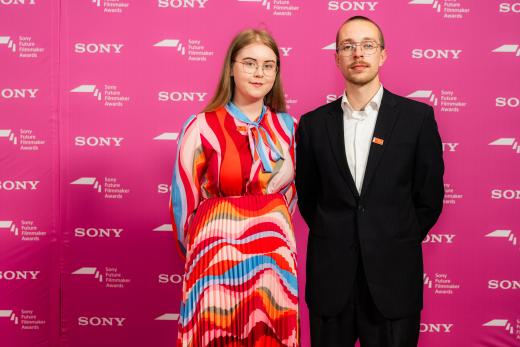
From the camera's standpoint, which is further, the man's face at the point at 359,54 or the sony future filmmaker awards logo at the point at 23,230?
the sony future filmmaker awards logo at the point at 23,230

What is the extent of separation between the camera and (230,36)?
2920 mm

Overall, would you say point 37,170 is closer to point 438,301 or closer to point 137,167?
point 137,167

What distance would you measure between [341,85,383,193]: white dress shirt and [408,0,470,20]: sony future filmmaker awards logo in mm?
1219

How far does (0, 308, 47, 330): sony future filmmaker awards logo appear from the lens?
3068 mm

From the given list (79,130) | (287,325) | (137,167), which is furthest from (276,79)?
(79,130)

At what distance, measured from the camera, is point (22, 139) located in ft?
9.75

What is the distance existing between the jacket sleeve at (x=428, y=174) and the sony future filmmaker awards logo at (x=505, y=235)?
3.71ft

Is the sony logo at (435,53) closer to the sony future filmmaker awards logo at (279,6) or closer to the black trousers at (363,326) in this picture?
→ the sony future filmmaker awards logo at (279,6)

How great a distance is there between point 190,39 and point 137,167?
2.66ft

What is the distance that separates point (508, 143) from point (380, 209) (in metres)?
1.50

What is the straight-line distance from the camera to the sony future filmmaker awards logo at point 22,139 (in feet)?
9.75

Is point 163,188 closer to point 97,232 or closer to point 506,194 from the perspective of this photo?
point 97,232

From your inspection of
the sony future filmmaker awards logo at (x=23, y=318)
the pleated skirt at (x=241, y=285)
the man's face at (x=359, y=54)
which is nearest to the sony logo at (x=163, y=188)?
the sony future filmmaker awards logo at (x=23, y=318)

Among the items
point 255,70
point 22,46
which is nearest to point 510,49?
point 255,70
